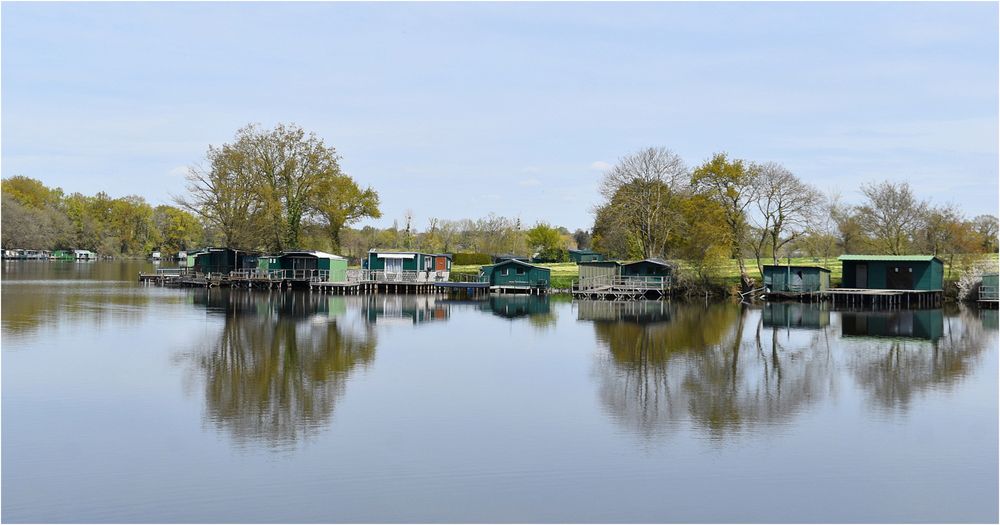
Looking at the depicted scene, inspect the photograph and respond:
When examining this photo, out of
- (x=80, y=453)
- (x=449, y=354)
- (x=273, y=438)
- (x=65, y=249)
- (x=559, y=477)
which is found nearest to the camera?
(x=559, y=477)

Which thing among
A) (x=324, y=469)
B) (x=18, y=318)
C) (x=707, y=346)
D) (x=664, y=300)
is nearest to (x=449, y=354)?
(x=707, y=346)

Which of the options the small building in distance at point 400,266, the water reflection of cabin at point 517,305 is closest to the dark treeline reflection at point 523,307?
the water reflection of cabin at point 517,305

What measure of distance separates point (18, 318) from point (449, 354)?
751 inches

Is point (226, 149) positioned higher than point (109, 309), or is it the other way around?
point (226, 149)

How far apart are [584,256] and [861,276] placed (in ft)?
125

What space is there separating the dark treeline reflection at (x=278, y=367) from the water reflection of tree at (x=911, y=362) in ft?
43.0

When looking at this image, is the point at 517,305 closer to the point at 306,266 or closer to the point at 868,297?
the point at 306,266

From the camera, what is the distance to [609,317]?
142ft

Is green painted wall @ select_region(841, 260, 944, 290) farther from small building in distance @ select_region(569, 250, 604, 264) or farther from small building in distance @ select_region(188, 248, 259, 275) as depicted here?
small building in distance @ select_region(188, 248, 259, 275)

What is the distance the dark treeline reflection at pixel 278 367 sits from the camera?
18250mm

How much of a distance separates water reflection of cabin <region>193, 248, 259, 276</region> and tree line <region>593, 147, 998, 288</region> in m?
26.6

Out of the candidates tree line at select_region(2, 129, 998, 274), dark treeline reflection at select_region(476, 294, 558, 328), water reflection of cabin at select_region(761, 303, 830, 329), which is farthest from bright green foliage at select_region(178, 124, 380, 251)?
water reflection of cabin at select_region(761, 303, 830, 329)

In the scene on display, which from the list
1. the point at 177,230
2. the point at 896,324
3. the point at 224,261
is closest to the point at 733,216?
the point at 896,324

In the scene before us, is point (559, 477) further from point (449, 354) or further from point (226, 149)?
point (226, 149)
